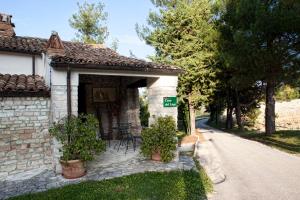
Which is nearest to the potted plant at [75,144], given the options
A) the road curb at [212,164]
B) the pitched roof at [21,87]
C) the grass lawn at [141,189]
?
the grass lawn at [141,189]

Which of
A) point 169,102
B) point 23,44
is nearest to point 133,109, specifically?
point 169,102

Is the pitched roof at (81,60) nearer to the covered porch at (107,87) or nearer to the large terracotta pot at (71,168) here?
the covered porch at (107,87)

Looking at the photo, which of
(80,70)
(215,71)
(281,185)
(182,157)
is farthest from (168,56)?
(281,185)

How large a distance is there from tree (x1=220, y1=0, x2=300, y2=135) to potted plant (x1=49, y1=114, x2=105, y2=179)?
9.99 metres

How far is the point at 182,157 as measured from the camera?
32.2 feet

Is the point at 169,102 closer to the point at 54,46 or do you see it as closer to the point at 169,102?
the point at 169,102

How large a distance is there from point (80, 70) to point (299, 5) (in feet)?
35.4

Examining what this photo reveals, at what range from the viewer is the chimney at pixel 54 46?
781cm

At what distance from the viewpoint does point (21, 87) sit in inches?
311

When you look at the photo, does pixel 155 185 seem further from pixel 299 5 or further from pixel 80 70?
pixel 299 5

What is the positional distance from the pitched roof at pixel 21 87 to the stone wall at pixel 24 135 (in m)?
0.18

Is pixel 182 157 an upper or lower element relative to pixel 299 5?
lower

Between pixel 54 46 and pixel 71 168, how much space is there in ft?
11.3

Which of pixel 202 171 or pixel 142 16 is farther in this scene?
pixel 142 16
